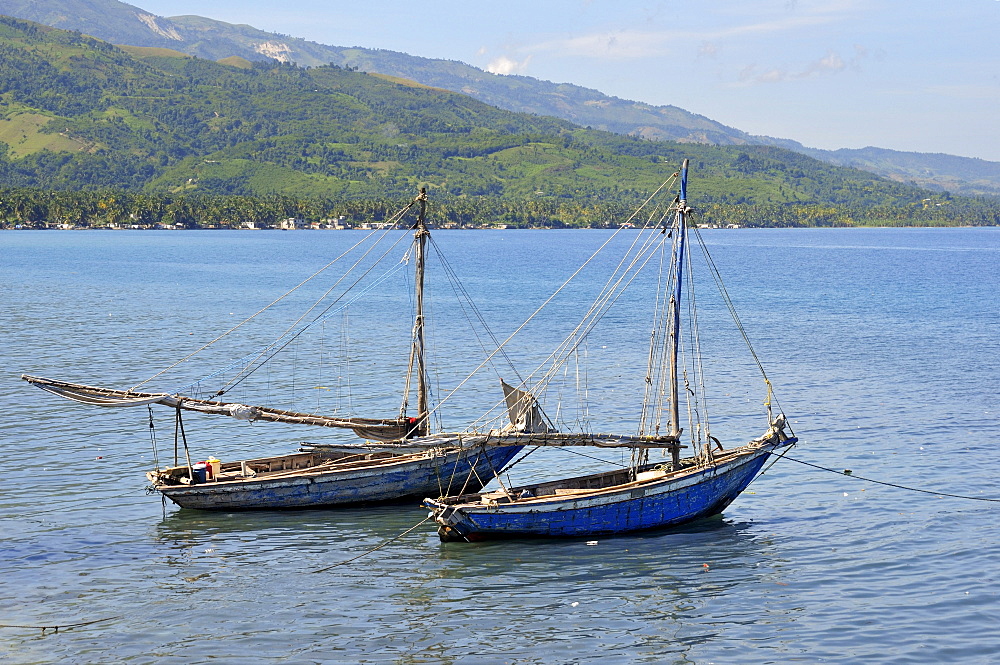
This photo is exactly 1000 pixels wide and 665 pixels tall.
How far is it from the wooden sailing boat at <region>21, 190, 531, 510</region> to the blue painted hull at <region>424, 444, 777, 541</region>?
2.39 metres

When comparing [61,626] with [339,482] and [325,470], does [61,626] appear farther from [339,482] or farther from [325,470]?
[325,470]

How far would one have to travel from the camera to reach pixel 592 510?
35.2m

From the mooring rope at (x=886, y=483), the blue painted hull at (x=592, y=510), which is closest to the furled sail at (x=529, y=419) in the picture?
the blue painted hull at (x=592, y=510)

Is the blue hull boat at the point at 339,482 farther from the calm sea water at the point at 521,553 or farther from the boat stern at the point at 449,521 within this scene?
the boat stern at the point at 449,521

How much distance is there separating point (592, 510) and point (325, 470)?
989cm

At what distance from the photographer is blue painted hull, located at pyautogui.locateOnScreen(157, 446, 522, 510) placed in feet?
125

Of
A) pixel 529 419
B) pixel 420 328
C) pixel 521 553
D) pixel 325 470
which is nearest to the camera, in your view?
pixel 521 553

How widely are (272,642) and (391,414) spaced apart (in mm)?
26620

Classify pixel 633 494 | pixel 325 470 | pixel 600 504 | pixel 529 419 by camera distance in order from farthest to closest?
pixel 529 419
pixel 325 470
pixel 633 494
pixel 600 504

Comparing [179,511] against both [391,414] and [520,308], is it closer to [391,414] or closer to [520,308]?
[391,414]

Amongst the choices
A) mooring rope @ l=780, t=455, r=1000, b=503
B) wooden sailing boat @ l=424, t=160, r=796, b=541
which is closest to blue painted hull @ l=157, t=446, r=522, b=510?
wooden sailing boat @ l=424, t=160, r=796, b=541

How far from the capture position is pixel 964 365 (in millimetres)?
70938

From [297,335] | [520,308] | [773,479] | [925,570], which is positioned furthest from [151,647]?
[520,308]

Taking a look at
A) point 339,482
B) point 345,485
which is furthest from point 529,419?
point 339,482
